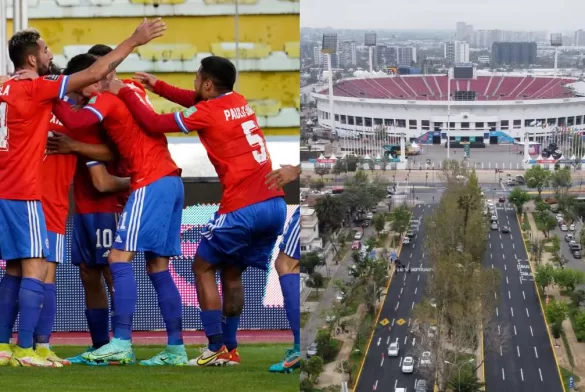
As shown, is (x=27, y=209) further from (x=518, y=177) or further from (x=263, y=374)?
(x=518, y=177)

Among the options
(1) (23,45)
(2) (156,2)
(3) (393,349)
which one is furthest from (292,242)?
(3) (393,349)

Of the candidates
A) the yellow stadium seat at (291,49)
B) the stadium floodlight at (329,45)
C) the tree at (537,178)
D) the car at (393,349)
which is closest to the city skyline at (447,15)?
the tree at (537,178)

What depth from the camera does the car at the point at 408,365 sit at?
51.1 feet

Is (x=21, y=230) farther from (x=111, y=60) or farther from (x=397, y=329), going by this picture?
(x=397, y=329)

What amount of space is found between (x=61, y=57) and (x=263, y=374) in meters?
1.74

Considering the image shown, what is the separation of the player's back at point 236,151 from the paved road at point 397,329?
12401 millimetres

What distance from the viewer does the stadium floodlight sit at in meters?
11.8

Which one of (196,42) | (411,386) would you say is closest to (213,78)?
(196,42)

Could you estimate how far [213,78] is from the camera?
2811 millimetres

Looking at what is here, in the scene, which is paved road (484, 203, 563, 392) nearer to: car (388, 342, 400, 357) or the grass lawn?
car (388, 342, 400, 357)

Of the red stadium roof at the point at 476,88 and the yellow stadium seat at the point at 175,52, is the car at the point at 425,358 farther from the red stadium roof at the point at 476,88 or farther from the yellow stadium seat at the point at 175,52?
the yellow stadium seat at the point at 175,52

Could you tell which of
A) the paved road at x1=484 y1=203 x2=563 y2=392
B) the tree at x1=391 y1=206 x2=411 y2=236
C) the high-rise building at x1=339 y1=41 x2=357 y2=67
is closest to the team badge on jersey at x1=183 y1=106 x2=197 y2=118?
the tree at x1=391 y1=206 x2=411 y2=236

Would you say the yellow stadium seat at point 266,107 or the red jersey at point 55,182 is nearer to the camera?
the red jersey at point 55,182

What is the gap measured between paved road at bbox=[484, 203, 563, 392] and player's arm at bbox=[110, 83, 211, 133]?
12.6 m
